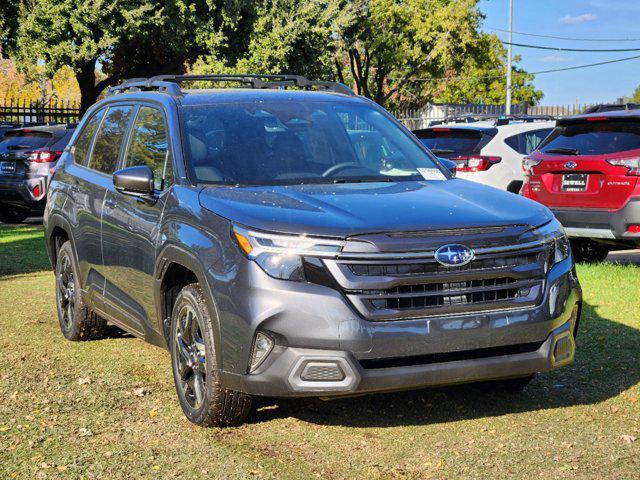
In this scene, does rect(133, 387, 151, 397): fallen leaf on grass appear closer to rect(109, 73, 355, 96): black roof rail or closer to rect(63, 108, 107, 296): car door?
rect(63, 108, 107, 296): car door

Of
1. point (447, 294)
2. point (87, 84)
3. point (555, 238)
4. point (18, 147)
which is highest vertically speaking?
point (555, 238)

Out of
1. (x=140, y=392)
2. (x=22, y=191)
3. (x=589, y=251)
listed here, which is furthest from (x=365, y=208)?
(x=22, y=191)

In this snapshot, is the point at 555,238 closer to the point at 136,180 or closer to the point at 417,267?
the point at 417,267

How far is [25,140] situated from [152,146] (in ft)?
43.1

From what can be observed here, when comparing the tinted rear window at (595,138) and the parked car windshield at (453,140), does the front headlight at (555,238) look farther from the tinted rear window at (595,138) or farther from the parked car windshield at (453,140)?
the parked car windshield at (453,140)

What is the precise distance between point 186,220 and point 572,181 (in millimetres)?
6678

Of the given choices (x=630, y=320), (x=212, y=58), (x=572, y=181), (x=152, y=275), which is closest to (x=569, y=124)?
(x=572, y=181)

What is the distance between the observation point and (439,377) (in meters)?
4.77

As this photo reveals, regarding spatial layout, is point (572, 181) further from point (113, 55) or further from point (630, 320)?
point (113, 55)

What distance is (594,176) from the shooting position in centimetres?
1074

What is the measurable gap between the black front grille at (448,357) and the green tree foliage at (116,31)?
3272 centimetres

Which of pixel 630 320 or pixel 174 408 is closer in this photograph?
pixel 174 408

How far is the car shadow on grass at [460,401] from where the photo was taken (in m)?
5.47

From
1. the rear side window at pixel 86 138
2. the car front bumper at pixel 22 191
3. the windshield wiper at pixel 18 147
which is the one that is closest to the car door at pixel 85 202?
the rear side window at pixel 86 138
